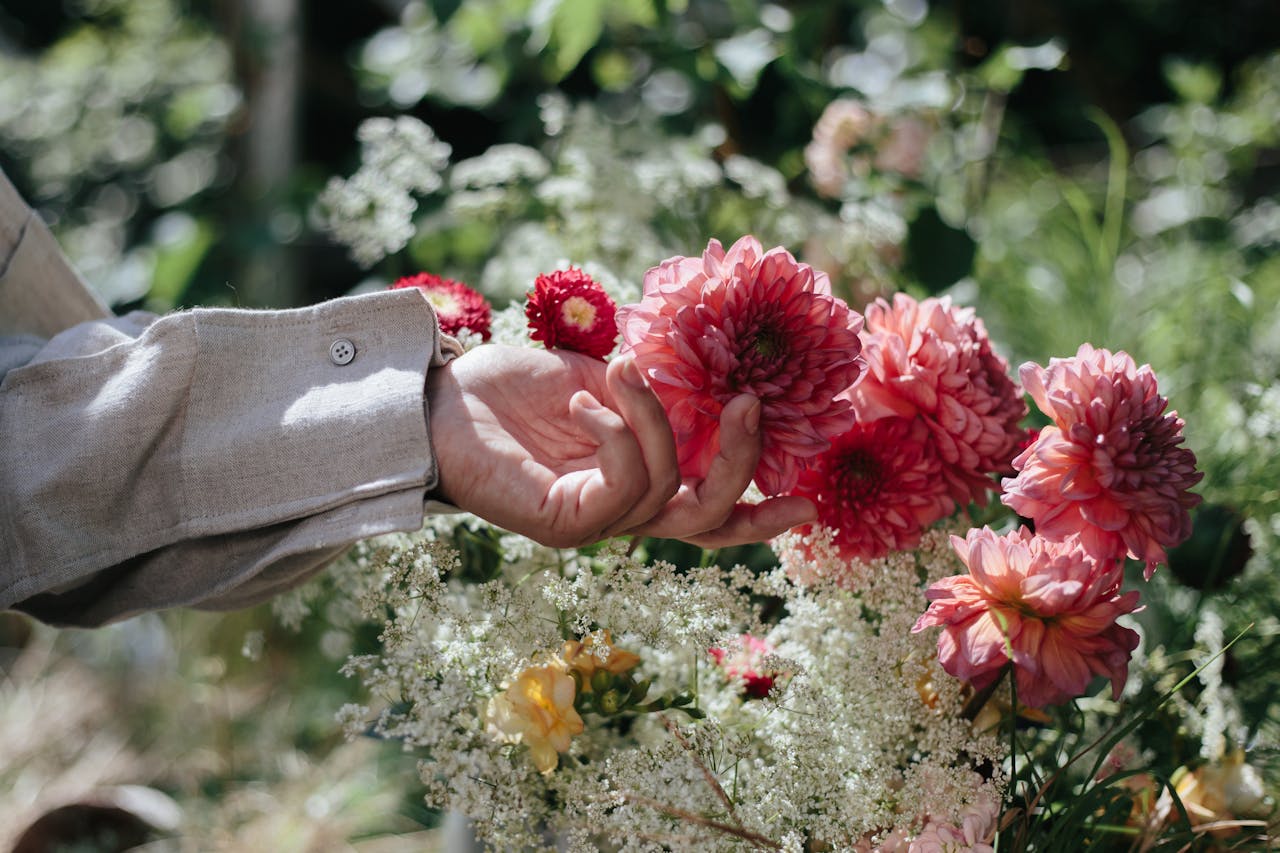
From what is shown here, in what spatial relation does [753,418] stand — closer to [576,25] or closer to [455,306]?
[455,306]

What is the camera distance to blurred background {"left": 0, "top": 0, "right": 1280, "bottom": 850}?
0.91 meters

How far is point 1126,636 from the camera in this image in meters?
0.51

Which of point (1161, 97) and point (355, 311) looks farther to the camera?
point (1161, 97)

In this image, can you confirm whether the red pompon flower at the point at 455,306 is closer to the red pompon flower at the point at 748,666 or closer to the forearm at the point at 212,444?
the forearm at the point at 212,444

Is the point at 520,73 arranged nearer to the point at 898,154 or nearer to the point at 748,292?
the point at 898,154

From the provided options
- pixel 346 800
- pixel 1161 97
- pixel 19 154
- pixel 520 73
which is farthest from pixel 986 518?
pixel 1161 97

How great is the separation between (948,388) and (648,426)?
7.7 inches

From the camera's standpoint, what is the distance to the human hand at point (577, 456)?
1.59 feet

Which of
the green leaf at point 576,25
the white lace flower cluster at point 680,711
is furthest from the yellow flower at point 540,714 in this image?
the green leaf at point 576,25

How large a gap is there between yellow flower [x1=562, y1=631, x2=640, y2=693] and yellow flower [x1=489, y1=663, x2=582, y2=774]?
0.07ft

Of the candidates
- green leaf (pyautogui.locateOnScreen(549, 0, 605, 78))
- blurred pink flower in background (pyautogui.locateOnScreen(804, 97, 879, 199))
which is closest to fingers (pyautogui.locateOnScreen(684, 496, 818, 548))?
green leaf (pyautogui.locateOnScreen(549, 0, 605, 78))

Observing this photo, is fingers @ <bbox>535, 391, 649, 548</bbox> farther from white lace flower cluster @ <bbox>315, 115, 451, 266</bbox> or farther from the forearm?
white lace flower cluster @ <bbox>315, 115, 451, 266</bbox>

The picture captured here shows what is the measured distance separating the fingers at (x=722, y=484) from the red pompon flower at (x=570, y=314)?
0.37 ft

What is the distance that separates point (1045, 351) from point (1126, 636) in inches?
28.7
